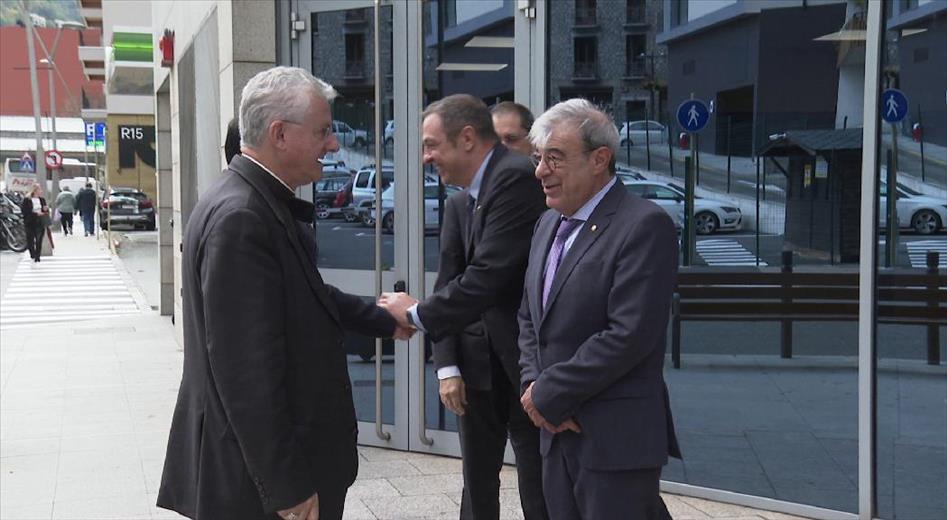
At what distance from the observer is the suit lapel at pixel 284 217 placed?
275 centimetres

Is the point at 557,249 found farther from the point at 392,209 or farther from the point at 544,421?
the point at 392,209

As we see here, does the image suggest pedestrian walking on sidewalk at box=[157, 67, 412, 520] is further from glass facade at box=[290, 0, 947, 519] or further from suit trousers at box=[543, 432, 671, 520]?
glass facade at box=[290, 0, 947, 519]

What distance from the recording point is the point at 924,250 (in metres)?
4.62


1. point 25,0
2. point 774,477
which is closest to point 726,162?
point 774,477

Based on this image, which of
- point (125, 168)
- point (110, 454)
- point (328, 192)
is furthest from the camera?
point (125, 168)

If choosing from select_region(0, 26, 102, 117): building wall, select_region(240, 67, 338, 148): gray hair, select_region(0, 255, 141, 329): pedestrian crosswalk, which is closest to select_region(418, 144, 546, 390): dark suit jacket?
select_region(240, 67, 338, 148): gray hair

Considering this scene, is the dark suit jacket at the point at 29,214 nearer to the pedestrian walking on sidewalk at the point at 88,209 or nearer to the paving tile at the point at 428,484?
the pedestrian walking on sidewalk at the point at 88,209

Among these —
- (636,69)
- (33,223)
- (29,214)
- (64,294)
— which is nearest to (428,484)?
(636,69)

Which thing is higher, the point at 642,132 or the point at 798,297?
the point at 642,132

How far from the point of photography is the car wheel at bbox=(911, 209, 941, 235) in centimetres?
458

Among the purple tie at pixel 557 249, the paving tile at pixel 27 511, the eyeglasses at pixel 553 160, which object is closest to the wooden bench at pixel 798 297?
the purple tie at pixel 557 249

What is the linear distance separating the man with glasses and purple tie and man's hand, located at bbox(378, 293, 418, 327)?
2.67 ft

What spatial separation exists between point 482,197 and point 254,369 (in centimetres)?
153

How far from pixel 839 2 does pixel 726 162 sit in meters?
0.88
